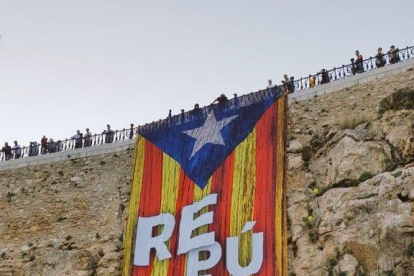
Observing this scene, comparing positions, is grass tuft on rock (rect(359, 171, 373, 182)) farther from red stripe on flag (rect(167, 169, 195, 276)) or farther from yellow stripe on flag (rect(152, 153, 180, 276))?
yellow stripe on flag (rect(152, 153, 180, 276))

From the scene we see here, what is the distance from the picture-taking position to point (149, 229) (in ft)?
54.2

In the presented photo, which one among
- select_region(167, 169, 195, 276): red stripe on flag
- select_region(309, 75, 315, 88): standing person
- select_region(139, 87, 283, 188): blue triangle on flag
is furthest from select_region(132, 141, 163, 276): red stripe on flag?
select_region(309, 75, 315, 88): standing person

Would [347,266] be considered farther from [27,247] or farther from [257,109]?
[27,247]

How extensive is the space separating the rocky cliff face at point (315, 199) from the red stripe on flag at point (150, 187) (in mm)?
821

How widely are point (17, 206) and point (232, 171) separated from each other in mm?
7801

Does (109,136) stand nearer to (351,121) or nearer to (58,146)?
(58,146)

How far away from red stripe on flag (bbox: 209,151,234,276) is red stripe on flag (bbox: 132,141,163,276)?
186 cm

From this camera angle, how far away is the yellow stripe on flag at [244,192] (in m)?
14.8

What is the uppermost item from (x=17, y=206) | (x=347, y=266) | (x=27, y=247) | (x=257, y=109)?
(x=257, y=109)

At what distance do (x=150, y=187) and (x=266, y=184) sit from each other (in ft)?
12.1

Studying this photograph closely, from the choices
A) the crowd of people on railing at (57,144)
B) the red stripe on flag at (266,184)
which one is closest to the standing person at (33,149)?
the crowd of people on railing at (57,144)

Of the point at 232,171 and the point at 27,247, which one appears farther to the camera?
the point at 27,247

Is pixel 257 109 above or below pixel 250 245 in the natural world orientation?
above

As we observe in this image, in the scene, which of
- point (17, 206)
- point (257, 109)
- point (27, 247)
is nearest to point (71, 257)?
point (27, 247)
